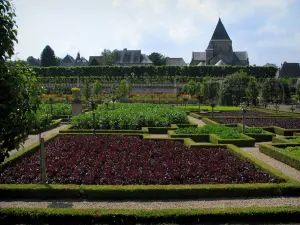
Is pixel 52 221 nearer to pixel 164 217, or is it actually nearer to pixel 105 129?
pixel 164 217

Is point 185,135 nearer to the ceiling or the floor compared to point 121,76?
nearer to the floor

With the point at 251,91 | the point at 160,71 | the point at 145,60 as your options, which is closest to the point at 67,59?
the point at 145,60

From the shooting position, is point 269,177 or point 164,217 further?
point 269,177

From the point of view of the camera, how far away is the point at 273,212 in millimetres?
7062

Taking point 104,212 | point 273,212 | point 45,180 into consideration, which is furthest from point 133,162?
point 273,212

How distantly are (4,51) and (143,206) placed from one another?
470 centimetres

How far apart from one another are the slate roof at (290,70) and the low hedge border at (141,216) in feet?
236

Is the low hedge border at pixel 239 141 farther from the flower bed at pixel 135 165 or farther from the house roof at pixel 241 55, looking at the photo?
the house roof at pixel 241 55

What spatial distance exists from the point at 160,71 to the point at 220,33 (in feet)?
81.9

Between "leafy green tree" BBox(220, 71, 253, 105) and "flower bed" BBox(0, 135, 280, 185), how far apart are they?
87.9 ft

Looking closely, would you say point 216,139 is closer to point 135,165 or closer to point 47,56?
point 135,165

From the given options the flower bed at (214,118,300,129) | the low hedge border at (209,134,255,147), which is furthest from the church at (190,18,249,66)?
the low hedge border at (209,134,255,147)

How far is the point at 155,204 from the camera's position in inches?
312

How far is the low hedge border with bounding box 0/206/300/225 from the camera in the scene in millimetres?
6859
